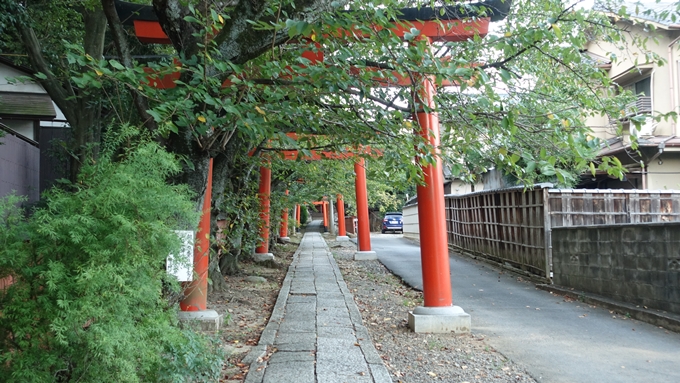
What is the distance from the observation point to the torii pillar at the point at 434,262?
638 cm

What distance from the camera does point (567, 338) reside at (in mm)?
6371

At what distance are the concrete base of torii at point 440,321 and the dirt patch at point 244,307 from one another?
1.94 meters

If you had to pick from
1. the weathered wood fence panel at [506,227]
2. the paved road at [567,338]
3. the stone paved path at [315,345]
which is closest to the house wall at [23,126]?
the stone paved path at [315,345]

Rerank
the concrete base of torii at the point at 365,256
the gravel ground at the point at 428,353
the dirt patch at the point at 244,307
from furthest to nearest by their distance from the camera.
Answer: the concrete base of torii at the point at 365,256 → the dirt patch at the point at 244,307 → the gravel ground at the point at 428,353

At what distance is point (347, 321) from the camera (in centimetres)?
675

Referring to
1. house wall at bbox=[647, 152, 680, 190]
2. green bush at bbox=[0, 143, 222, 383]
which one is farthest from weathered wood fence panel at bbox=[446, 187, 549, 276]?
green bush at bbox=[0, 143, 222, 383]

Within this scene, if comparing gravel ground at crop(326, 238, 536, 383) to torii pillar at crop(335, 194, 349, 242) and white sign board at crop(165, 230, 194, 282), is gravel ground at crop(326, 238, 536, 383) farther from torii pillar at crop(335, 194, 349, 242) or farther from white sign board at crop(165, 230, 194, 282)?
torii pillar at crop(335, 194, 349, 242)

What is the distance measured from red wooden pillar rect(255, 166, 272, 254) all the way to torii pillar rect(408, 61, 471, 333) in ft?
16.1

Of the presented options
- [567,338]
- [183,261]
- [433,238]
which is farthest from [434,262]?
[183,261]

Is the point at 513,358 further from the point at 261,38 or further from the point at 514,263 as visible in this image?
the point at 514,263

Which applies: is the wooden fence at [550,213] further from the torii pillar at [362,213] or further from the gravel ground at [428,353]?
the torii pillar at [362,213]

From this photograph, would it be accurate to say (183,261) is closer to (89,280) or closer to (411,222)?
(89,280)

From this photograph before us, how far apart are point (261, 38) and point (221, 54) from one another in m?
0.40

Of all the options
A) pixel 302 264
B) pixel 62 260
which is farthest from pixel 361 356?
pixel 302 264
